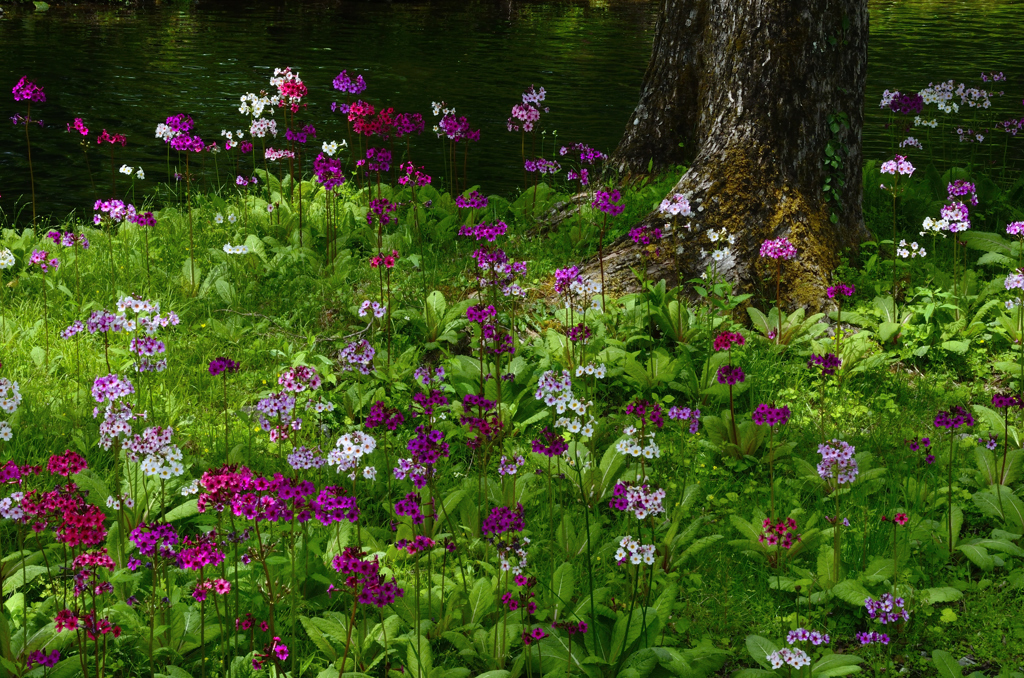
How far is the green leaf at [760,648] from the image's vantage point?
3057 mm

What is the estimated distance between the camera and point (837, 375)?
5.10 m

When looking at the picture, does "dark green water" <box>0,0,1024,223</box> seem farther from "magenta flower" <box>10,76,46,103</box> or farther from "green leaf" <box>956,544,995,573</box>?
"green leaf" <box>956,544,995,573</box>

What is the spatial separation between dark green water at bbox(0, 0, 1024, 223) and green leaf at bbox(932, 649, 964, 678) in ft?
23.4

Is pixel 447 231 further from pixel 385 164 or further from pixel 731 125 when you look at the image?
pixel 731 125

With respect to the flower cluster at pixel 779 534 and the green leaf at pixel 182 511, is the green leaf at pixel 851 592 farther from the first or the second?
the green leaf at pixel 182 511

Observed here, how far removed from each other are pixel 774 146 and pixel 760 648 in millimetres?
3725

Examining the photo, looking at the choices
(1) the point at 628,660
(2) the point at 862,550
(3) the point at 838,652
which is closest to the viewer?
(1) the point at 628,660

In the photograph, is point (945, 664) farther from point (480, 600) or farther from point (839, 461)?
point (480, 600)

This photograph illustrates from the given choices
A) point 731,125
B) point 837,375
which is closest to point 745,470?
point 837,375

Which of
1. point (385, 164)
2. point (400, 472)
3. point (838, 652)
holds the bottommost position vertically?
point (838, 652)

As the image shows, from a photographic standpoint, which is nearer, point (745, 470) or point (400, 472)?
point (400, 472)

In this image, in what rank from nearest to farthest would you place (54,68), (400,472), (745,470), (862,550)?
(400,472)
(862,550)
(745,470)
(54,68)

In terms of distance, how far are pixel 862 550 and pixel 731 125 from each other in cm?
328

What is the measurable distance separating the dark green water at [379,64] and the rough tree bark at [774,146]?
12.5 ft
